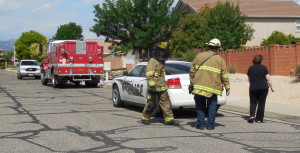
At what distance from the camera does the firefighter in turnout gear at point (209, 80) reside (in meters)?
8.73

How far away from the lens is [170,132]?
344 inches

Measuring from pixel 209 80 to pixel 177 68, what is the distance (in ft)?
8.43

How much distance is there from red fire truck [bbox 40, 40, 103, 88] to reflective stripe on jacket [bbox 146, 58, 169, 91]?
13.3 metres

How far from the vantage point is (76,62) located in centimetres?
2244

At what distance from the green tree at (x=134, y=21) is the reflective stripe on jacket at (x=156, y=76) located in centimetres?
1976

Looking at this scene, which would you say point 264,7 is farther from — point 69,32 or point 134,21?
point 69,32

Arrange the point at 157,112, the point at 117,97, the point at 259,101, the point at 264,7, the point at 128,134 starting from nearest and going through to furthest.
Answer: the point at 128,134 < the point at 259,101 < the point at 157,112 < the point at 117,97 < the point at 264,7

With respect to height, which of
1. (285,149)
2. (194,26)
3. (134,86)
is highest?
(194,26)

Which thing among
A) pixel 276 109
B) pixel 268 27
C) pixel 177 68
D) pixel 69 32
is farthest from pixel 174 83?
pixel 69 32

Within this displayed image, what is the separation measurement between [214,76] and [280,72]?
14957 millimetres

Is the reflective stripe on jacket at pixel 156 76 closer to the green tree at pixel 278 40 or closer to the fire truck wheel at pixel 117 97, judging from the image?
the fire truck wheel at pixel 117 97

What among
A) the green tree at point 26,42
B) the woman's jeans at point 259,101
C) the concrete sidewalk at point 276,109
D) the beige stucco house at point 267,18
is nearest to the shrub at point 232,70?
the concrete sidewalk at point 276,109

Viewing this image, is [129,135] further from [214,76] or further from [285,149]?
[285,149]

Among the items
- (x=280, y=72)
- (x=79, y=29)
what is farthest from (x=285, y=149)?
(x=79, y=29)
